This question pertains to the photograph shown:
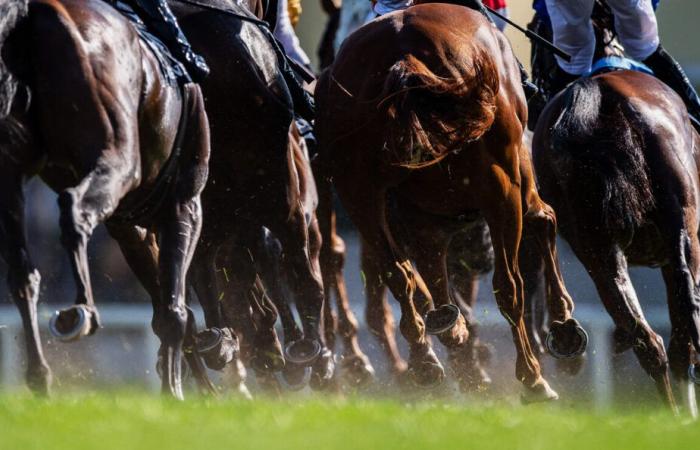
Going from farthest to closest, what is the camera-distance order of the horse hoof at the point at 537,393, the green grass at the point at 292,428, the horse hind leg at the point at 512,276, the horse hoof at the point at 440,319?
the horse hoof at the point at 537,393 → the horse hind leg at the point at 512,276 → the horse hoof at the point at 440,319 → the green grass at the point at 292,428

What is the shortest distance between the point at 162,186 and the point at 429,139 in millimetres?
1178

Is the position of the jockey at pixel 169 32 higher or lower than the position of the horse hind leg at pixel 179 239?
higher

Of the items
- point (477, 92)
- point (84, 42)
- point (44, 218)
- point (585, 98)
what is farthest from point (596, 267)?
point (44, 218)

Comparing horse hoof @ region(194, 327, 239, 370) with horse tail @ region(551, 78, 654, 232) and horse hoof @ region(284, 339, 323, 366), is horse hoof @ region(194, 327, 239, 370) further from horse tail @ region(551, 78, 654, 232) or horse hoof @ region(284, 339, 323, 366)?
horse tail @ region(551, 78, 654, 232)

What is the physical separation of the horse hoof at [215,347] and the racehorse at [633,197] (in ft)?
6.01

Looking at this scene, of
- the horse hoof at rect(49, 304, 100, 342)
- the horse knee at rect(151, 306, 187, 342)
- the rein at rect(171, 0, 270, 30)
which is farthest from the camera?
the rein at rect(171, 0, 270, 30)

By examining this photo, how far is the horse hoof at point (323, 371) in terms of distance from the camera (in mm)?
8172

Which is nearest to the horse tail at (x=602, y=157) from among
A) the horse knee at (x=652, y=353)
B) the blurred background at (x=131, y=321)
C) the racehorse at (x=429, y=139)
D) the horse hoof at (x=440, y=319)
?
the racehorse at (x=429, y=139)

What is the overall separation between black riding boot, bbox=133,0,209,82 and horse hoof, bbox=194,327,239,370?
53.9 inches

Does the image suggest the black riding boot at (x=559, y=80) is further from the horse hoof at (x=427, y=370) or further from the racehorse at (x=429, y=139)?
the horse hoof at (x=427, y=370)

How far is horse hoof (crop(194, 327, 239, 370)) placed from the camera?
294 inches

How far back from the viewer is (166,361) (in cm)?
625

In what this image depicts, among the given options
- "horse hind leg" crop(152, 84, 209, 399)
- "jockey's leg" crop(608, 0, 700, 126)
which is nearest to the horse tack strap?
"horse hind leg" crop(152, 84, 209, 399)

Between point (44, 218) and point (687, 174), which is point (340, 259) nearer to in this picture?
point (687, 174)
